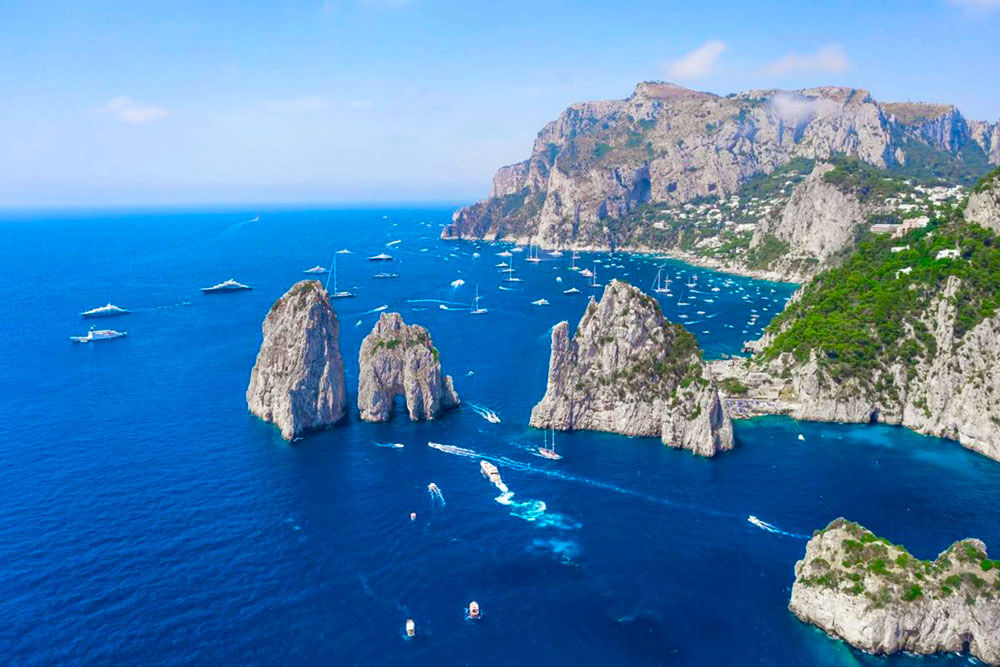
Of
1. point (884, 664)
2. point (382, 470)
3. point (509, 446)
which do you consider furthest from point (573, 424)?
point (884, 664)

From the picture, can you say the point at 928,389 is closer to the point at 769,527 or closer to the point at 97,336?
the point at 769,527

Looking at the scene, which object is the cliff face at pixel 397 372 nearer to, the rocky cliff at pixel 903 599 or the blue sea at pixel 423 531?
the blue sea at pixel 423 531

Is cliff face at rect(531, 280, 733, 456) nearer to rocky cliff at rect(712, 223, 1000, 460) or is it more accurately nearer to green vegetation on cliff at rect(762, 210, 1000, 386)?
rocky cliff at rect(712, 223, 1000, 460)

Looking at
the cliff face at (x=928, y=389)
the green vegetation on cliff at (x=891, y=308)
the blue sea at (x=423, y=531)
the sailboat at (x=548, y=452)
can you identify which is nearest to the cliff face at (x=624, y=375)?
the blue sea at (x=423, y=531)

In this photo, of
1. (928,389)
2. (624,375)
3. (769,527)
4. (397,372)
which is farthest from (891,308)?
(397,372)

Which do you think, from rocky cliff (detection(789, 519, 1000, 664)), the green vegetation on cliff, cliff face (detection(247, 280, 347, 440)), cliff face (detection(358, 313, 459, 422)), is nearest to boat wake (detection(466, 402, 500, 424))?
cliff face (detection(358, 313, 459, 422))

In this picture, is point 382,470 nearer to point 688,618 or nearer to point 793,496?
point 688,618
